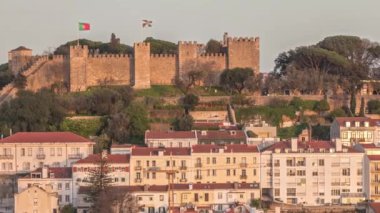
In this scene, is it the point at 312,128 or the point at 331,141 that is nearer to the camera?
the point at 331,141

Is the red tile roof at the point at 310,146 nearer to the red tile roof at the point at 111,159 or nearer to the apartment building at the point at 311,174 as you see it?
the apartment building at the point at 311,174

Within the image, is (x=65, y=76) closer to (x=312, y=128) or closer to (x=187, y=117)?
(x=187, y=117)

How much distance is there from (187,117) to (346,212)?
12.7m

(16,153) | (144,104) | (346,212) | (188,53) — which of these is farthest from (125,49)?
(346,212)

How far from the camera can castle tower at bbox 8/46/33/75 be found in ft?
243

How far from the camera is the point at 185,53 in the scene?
232ft

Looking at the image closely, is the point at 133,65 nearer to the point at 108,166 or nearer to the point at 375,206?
the point at 108,166

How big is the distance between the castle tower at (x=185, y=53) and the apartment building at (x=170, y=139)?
11214mm

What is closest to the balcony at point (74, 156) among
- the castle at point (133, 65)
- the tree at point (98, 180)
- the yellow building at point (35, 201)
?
the tree at point (98, 180)

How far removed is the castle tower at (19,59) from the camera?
7406 cm

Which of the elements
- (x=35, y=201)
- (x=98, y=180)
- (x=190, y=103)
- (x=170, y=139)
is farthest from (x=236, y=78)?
(x=35, y=201)

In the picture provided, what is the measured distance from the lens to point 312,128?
6412 centimetres

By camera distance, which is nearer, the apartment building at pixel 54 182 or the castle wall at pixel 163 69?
the apartment building at pixel 54 182

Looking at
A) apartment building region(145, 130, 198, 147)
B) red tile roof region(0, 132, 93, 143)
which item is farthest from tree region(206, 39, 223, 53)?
red tile roof region(0, 132, 93, 143)
